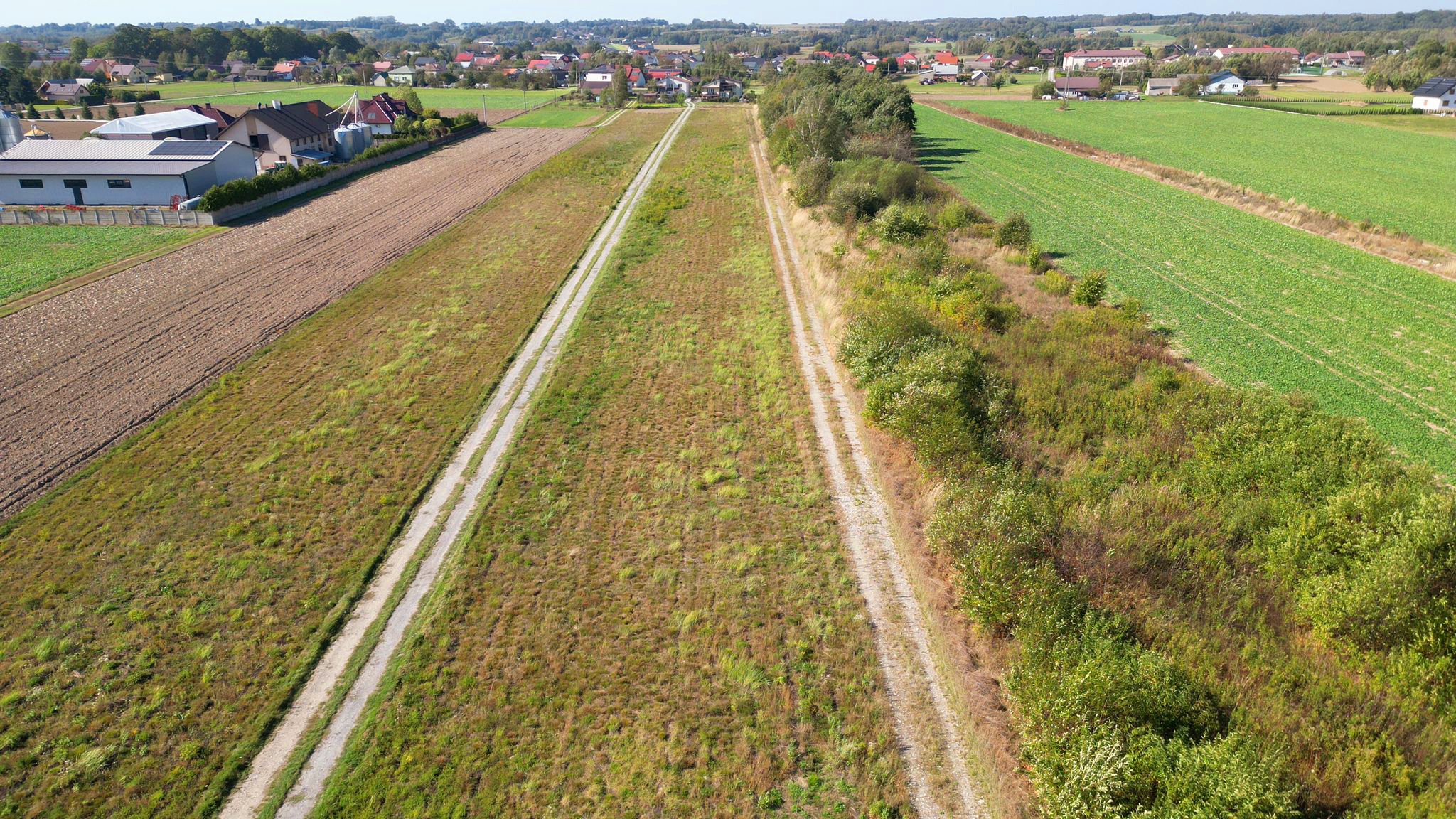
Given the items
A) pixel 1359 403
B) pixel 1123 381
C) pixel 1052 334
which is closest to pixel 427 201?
pixel 1052 334

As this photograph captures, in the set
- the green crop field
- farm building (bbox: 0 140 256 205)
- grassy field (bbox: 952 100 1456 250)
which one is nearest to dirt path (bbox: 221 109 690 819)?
the green crop field

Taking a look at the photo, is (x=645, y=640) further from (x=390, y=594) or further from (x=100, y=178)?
(x=100, y=178)

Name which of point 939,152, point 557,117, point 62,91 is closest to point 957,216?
point 939,152

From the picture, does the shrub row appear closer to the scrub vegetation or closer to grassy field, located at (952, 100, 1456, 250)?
the scrub vegetation

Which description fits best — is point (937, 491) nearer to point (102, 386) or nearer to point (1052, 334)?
point (1052, 334)

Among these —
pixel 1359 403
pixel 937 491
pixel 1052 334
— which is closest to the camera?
pixel 937 491

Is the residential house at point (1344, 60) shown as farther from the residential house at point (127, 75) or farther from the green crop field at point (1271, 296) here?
the residential house at point (127, 75)
